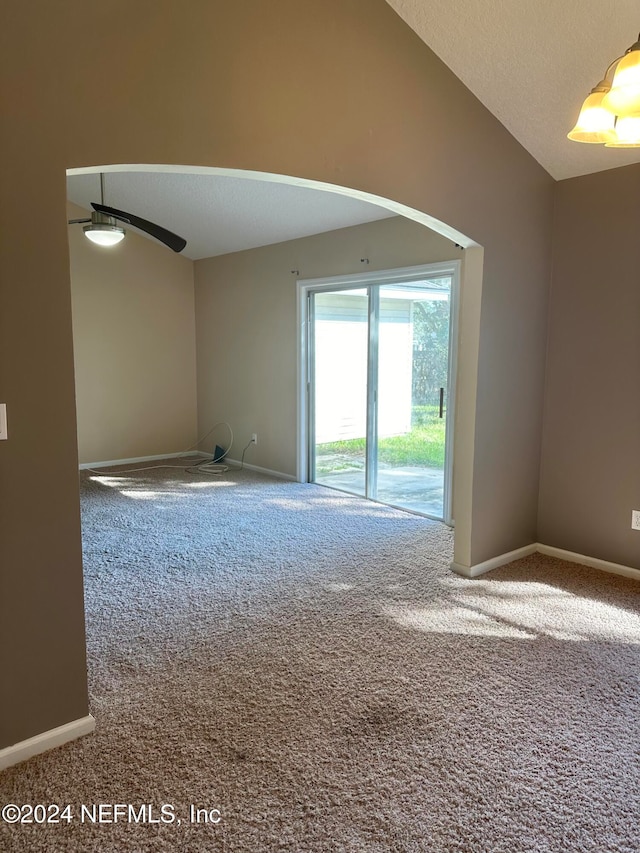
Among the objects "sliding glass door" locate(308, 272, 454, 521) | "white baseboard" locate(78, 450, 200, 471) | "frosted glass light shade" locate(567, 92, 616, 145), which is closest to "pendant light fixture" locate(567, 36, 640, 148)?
"frosted glass light shade" locate(567, 92, 616, 145)

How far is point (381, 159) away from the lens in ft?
9.74

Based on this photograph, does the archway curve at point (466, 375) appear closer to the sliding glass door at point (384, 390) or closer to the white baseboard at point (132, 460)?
the sliding glass door at point (384, 390)

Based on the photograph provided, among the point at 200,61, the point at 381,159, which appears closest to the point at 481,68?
the point at 381,159

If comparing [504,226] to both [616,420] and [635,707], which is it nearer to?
[616,420]

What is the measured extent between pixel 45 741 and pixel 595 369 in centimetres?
362

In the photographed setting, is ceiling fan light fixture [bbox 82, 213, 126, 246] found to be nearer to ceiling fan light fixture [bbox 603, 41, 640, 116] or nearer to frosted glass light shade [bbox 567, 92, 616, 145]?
frosted glass light shade [bbox 567, 92, 616, 145]

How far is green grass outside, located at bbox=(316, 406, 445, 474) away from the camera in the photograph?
5070 millimetres

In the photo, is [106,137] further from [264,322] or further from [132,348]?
[132,348]

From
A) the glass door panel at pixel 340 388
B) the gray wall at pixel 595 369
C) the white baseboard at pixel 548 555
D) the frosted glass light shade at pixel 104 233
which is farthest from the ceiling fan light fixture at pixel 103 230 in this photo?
the white baseboard at pixel 548 555

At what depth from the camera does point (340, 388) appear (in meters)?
5.93

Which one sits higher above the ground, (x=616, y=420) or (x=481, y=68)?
(x=481, y=68)

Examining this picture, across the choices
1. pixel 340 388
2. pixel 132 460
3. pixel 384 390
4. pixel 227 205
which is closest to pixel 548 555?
pixel 384 390

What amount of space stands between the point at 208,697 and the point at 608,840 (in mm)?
1542

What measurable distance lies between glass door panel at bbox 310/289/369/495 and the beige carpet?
5.64 ft
